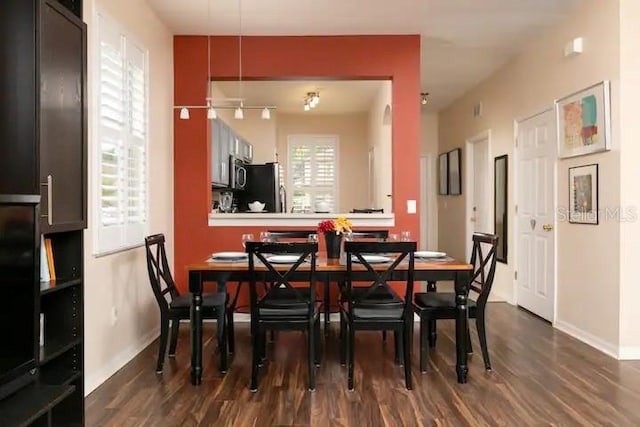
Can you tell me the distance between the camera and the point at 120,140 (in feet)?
12.1

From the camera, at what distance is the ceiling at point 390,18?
425 centimetres

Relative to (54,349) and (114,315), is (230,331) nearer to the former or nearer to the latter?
(114,315)

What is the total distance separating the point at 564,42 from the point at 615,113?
1091 mm

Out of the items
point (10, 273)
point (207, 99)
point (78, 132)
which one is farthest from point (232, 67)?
point (10, 273)

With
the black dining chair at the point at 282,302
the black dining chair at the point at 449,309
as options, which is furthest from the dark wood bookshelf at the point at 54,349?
the black dining chair at the point at 449,309

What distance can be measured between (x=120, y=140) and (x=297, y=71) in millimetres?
1986

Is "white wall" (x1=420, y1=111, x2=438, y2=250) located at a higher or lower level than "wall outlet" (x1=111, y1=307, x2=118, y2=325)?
higher

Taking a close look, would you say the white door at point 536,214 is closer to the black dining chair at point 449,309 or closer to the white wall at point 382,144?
the white wall at point 382,144

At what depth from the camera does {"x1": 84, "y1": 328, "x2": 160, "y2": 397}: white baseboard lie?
321cm

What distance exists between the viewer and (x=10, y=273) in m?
1.93

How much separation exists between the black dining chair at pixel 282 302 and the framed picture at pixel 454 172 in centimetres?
524

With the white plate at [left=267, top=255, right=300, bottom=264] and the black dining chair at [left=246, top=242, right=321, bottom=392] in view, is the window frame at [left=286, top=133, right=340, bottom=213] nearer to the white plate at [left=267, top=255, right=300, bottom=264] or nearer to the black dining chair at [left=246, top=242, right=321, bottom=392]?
the white plate at [left=267, top=255, right=300, bottom=264]

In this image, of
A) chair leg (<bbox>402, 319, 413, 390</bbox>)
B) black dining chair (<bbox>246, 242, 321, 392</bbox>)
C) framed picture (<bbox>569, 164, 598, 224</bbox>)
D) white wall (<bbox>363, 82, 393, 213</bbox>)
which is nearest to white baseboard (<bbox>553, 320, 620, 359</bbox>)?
framed picture (<bbox>569, 164, 598, 224</bbox>)

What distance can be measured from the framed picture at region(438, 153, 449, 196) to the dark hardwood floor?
15.8ft
